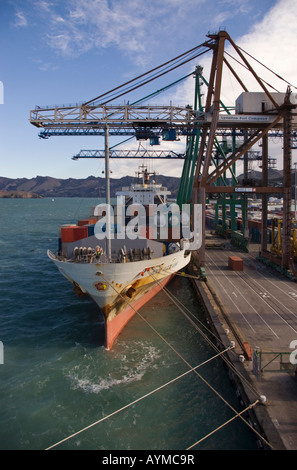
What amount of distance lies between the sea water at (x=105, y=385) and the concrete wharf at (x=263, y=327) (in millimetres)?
1120

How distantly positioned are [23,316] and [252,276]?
1553cm

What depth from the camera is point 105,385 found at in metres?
11.1

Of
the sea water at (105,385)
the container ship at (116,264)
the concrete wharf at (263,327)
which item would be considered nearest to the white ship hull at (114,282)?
the container ship at (116,264)

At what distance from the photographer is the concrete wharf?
8.31 metres

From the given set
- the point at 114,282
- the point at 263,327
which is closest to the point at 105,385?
the point at 114,282

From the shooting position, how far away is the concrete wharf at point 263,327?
831 cm

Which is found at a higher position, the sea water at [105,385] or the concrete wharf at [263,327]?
the concrete wharf at [263,327]

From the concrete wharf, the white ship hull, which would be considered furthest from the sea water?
the concrete wharf

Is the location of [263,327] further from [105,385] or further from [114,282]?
[105,385]

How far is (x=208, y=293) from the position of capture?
1806cm

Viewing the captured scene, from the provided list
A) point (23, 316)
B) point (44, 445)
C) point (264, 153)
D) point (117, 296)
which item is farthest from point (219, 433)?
point (264, 153)

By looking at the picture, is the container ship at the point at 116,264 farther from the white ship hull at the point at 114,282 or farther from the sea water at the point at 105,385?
the sea water at the point at 105,385

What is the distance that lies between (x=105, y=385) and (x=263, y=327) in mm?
7323

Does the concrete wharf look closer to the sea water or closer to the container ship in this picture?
the sea water
